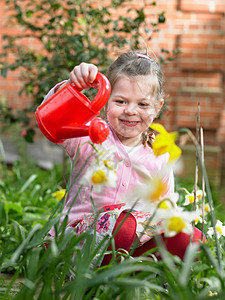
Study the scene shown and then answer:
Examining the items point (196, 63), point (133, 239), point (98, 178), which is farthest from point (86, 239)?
point (196, 63)

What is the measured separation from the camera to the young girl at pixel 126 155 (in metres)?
1.45

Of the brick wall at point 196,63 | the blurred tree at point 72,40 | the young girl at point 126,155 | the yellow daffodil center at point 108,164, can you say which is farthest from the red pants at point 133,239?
the brick wall at point 196,63

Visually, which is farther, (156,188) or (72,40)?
(72,40)

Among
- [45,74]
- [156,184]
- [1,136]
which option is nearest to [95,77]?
[156,184]

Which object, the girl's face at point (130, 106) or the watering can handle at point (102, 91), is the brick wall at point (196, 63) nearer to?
the girl's face at point (130, 106)

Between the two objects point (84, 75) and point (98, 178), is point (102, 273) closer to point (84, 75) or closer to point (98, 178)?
point (98, 178)

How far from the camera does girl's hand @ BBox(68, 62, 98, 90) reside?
4.00ft

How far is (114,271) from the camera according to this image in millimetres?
831

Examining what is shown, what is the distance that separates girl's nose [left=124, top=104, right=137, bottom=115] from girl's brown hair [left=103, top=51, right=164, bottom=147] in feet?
0.37

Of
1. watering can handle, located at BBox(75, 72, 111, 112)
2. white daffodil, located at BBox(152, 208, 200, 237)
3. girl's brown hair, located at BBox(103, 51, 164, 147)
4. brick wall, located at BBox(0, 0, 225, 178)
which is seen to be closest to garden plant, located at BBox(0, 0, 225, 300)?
white daffodil, located at BBox(152, 208, 200, 237)

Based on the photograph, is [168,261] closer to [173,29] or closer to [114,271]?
[114,271]

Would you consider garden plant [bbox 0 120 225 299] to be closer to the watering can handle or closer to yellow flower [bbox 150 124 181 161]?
yellow flower [bbox 150 124 181 161]

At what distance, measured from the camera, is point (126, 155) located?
1561 mm

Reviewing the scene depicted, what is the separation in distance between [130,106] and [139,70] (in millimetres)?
158
